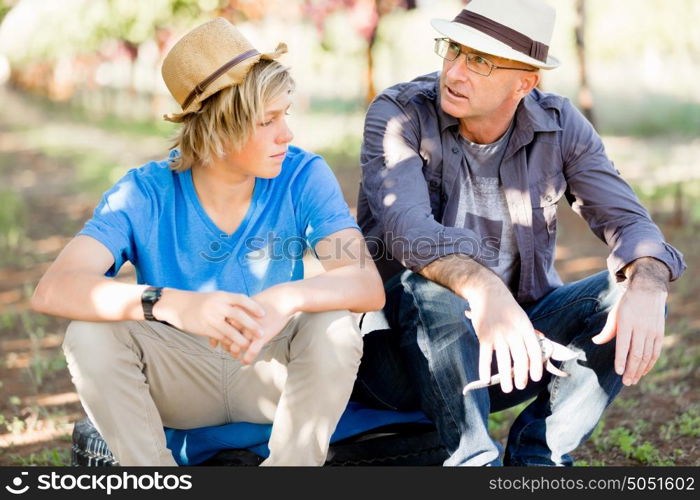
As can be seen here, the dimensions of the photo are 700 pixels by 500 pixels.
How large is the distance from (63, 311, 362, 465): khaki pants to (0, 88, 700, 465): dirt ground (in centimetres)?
24

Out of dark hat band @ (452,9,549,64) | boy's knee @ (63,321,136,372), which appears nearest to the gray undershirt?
dark hat band @ (452,9,549,64)

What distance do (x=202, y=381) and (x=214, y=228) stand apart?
50 centimetres

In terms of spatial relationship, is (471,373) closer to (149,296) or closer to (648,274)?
(648,274)

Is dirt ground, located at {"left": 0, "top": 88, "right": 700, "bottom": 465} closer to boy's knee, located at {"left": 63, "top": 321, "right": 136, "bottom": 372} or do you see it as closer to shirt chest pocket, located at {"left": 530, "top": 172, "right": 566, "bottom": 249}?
boy's knee, located at {"left": 63, "top": 321, "right": 136, "bottom": 372}

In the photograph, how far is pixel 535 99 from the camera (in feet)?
10.5

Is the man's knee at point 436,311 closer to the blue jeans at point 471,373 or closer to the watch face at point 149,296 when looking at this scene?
the blue jeans at point 471,373

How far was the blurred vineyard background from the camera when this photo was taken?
12.7 feet

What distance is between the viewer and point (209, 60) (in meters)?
2.81

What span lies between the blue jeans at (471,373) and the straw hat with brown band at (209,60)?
0.84 meters

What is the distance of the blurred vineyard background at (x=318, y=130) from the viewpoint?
3879mm

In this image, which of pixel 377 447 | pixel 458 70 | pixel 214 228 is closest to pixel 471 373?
pixel 377 447

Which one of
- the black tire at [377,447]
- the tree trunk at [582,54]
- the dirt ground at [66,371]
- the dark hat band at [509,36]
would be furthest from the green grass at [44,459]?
the tree trunk at [582,54]

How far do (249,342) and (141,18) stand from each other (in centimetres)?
571

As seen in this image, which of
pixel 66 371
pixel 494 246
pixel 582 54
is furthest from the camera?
pixel 582 54
